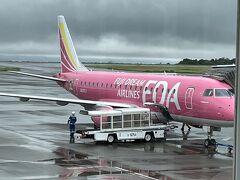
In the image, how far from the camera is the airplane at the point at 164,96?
1430cm

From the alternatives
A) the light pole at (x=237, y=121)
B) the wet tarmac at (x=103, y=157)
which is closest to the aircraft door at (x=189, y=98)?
the wet tarmac at (x=103, y=157)

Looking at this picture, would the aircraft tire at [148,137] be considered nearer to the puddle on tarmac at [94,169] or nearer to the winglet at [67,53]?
the puddle on tarmac at [94,169]

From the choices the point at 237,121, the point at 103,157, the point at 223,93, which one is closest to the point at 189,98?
the point at 223,93

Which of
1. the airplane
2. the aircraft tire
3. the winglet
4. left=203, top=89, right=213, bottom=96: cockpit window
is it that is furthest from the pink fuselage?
the winglet

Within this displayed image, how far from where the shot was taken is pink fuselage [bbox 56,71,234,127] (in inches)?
559

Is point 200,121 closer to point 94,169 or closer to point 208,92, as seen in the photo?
point 208,92

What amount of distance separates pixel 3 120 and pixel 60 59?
548cm

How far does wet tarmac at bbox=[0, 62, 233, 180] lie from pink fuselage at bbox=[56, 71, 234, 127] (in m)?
0.96

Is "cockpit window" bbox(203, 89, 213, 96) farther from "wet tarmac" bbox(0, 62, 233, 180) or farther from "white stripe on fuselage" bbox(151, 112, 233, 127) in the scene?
"wet tarmac" bbox(0, 62, 233, 180)

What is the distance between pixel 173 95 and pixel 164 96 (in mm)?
458

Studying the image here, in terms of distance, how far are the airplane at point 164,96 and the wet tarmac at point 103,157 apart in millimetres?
928

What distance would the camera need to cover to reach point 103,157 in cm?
1202

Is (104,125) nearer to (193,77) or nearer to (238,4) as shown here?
(193,77)

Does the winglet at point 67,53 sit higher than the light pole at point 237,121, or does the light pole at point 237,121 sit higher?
the winglet at point 67,53
